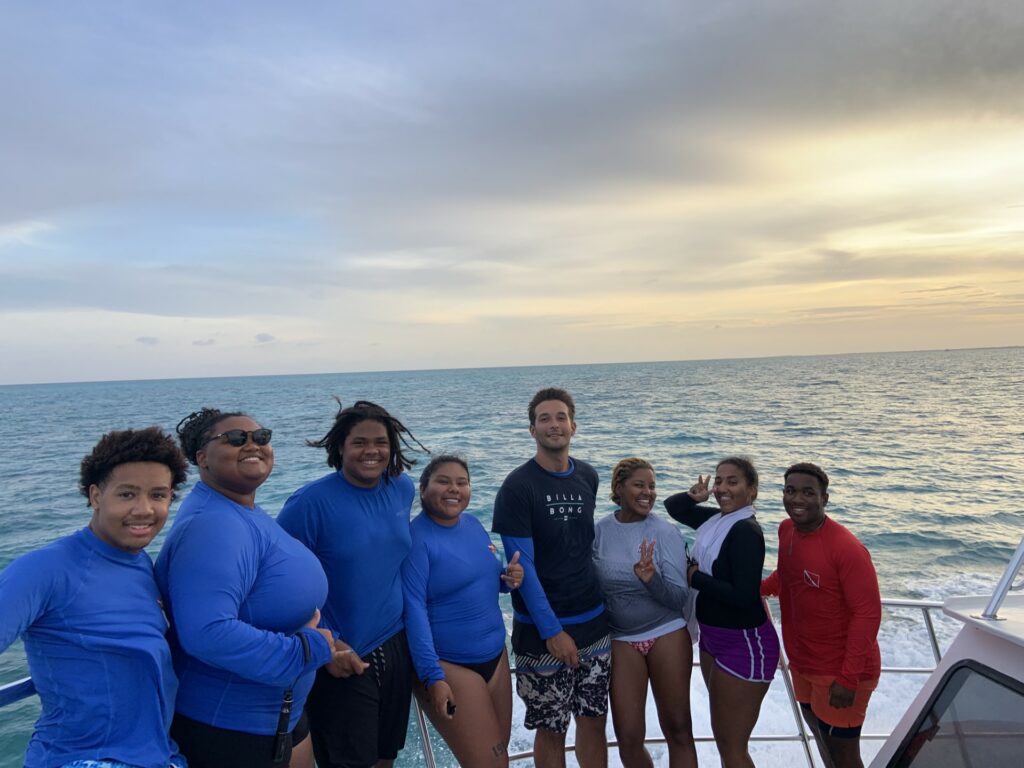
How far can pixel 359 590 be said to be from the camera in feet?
9.45

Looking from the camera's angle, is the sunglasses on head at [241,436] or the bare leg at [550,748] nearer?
the sunglasses on head at [241,436]

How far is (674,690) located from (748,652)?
44 cm

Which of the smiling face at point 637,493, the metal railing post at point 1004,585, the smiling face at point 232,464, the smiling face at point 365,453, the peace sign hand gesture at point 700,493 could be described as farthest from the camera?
the peace sign hand gesture at point 700,493

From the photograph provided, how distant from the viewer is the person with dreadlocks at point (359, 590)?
2.80 meters

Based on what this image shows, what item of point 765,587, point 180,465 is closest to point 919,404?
point 765,587

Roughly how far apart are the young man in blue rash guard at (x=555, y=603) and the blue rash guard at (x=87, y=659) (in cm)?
178

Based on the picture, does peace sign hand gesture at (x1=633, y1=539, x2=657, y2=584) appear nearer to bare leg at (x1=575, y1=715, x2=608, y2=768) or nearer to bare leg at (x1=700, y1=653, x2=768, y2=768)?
bare leg at (x1=700, y1=653, x2=768, y2=768)

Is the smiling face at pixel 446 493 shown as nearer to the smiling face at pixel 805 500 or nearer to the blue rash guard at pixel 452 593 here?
the blue rash guard at pixel 452 593

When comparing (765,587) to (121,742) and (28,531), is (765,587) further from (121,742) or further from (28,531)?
(28,531)

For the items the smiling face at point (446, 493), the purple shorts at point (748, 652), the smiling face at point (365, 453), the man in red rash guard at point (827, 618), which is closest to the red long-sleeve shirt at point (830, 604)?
the man in red rash guard at point (827, 618)

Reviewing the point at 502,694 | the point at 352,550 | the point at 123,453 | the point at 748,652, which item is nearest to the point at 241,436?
the point at 123,453

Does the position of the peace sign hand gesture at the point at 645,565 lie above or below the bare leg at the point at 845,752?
above

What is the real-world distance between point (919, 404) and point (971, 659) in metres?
46.0

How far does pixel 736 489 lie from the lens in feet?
11.6
